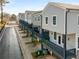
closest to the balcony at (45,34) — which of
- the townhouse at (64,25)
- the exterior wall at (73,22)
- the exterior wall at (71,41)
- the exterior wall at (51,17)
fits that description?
the exterior wall at (51,17)

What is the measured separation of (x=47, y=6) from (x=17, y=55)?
8522 mm

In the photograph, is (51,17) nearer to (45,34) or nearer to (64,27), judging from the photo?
(64,27)

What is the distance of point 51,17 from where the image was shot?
69.7ft

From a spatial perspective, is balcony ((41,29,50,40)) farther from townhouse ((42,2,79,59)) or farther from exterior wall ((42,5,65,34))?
townhouse ((42,2,79,59))

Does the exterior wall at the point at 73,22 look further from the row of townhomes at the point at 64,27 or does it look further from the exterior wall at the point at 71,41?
the exterior wall at the point at 71,41

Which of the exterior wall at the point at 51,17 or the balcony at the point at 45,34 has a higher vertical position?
the exterior wall at the point at 51,17

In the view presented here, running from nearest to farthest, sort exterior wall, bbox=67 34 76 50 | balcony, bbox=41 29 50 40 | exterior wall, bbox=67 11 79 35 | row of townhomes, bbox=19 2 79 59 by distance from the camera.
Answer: row of townhomes, bbox=19 2 79 59 < exterior wall, bbox=67 11 79 35 < exterior wall, bbox=67 34 76 50 < balcony, bbox=41 29 50 40

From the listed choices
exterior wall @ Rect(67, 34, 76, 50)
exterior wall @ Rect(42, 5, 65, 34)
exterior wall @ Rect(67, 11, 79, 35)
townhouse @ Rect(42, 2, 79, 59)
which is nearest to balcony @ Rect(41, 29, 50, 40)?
exterior wall @ Rect(42, 5, 65, 34)

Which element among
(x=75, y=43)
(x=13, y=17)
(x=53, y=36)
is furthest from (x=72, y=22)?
(x=13, y=17)

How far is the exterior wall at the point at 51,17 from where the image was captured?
1766 cm

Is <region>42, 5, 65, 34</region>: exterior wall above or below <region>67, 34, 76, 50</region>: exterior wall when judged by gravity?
above

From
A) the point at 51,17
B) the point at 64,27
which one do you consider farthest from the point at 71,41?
the point at 51,17

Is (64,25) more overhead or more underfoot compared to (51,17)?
more underfoot

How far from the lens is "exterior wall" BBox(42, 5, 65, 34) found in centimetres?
1766
